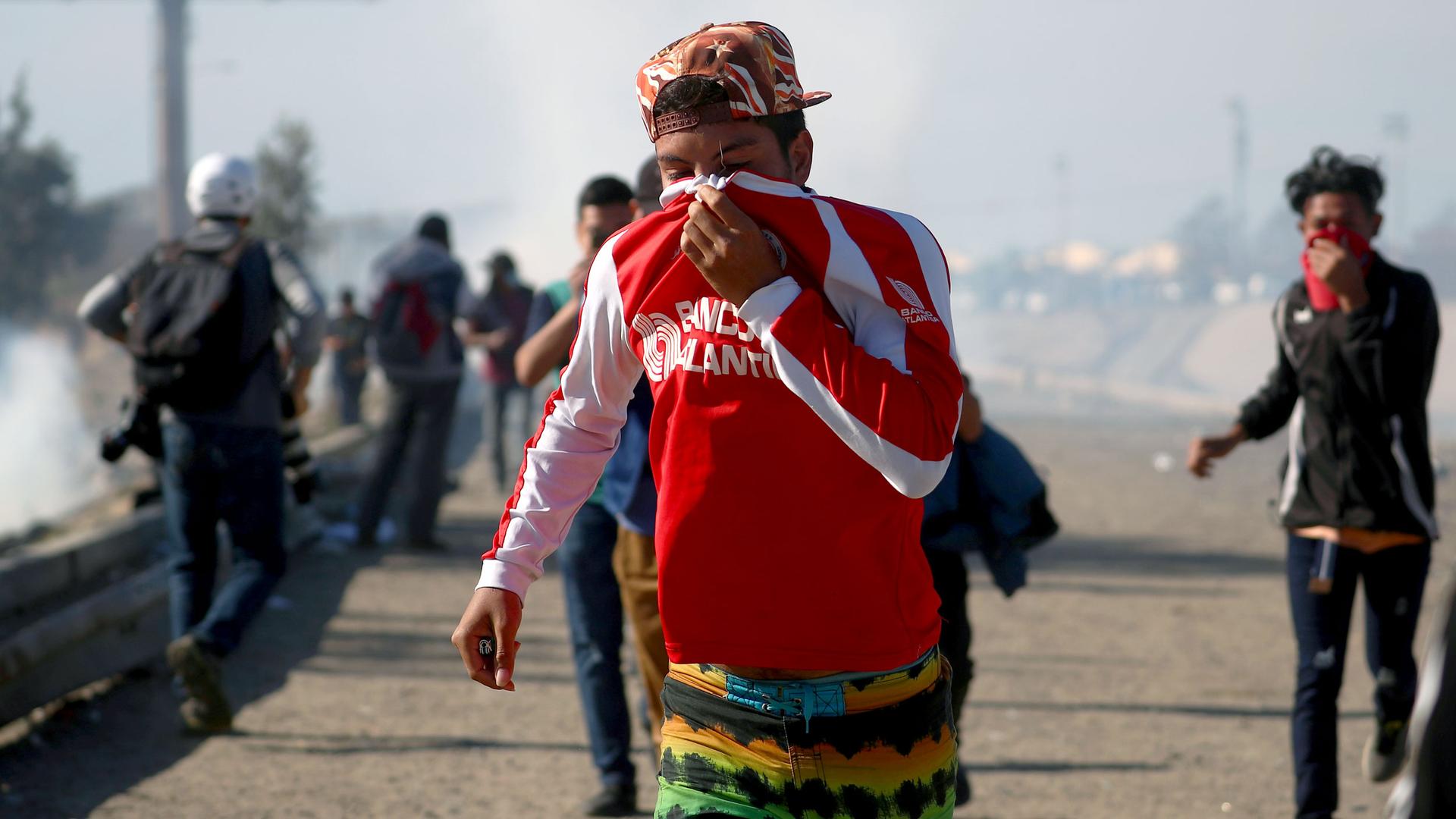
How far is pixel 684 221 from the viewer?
2.41 metres

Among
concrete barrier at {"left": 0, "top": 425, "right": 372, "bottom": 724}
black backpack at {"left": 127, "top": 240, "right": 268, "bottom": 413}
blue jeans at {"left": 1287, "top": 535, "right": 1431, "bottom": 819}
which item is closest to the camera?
blue jeans at {"left": 1287, "top": 535, "right": 1431, "bottom": 819}

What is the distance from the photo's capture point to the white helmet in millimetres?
6078

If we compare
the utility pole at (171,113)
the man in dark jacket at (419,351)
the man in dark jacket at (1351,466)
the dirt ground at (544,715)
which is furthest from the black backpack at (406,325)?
the man in dark jacket at (1351,466)

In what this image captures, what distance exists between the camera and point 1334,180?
15.7 ft

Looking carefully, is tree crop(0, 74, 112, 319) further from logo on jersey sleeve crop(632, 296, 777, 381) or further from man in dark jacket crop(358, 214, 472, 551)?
logo on jersey sleeve crop(632, 296, 777, 381)

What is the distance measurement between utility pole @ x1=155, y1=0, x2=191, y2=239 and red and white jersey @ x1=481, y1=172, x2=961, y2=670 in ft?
46.8

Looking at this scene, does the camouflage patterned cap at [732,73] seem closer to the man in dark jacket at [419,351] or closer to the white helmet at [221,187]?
the white helmet at [221,187]

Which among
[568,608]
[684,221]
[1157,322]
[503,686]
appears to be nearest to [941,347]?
[684,221]

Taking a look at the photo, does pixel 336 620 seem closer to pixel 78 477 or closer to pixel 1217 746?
pixel 1217 746

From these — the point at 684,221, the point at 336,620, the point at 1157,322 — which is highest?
the point at 684,221

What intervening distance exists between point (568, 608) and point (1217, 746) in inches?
104

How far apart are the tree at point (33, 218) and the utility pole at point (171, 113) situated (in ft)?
70.5

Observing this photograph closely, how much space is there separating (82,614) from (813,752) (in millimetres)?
4456

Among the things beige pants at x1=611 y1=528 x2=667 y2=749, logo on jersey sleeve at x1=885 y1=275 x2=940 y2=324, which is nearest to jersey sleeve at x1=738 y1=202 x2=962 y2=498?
logo on jersey sleeve at x1=885 y1=275 x2=940 y2=324
